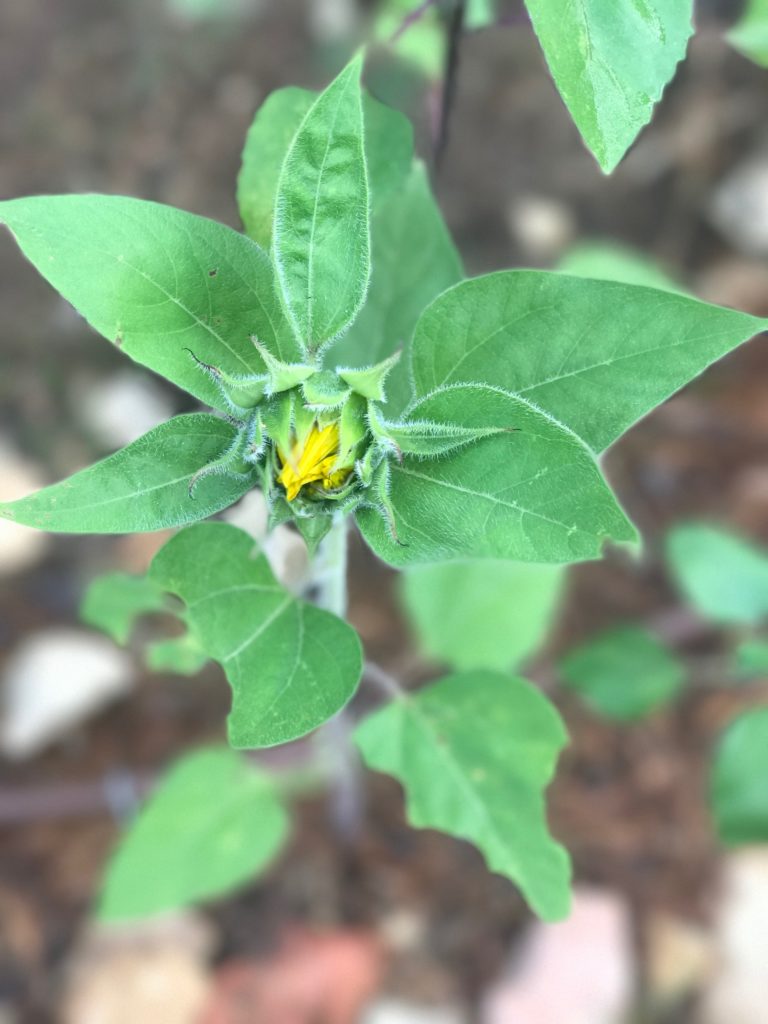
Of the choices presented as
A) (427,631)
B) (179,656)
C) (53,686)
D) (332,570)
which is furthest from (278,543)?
(53,686)

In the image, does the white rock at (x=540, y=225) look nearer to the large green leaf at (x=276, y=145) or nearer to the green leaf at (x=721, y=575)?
the green leaf at (x=721, y=575)

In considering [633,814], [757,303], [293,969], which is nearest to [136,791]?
[293,969]

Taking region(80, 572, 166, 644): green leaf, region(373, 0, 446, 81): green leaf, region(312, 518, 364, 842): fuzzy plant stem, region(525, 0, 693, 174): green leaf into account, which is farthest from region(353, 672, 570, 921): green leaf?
region(373, 0, 446, 81): green leaf

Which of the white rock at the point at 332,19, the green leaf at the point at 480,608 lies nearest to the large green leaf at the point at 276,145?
the green leaf at the point at 480,608

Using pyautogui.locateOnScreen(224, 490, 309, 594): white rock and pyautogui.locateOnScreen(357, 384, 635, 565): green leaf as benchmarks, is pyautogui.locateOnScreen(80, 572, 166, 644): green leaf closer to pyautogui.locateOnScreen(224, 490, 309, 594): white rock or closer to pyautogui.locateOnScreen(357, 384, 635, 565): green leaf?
pyautogui.locateOnScreen(224, 490, 309, 594): white rock

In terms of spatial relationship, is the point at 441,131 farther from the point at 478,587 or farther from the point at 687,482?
the point at 687,482
